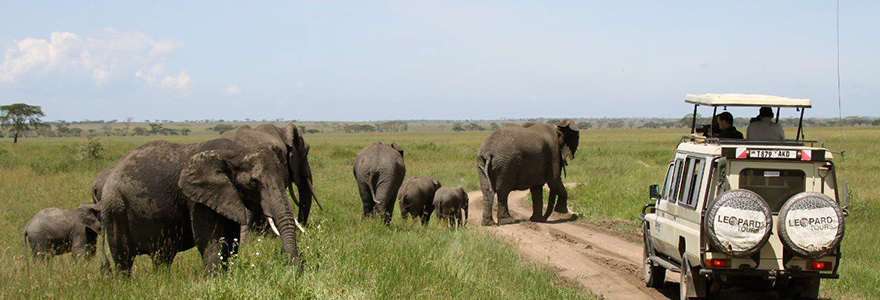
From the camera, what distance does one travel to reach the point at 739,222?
770cm

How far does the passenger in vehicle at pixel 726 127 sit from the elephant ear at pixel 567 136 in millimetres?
8409

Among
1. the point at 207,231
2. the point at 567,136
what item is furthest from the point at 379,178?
the point at 207,231

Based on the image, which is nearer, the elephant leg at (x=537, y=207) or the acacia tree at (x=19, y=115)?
the elephant leg at (x=537, y=207)

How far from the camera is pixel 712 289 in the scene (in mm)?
8781

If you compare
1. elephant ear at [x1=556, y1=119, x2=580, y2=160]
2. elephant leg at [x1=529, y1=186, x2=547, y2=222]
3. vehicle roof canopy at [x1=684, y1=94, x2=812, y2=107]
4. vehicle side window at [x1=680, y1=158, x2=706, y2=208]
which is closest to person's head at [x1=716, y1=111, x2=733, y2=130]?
vehicle roof canopy at [x1=684, y1=94, x2=812, y2=107]

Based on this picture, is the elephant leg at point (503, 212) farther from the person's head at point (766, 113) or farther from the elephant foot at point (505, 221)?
the person's head at point (766, 113)

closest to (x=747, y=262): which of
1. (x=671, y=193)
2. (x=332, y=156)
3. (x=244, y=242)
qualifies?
(x=671, y=193)

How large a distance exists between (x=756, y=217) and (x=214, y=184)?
17.9ft

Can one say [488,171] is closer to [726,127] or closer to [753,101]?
[726,127]

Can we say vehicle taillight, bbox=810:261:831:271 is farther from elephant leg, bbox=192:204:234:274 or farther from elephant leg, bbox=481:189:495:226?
elephant leg, bbox=481:189:495:226

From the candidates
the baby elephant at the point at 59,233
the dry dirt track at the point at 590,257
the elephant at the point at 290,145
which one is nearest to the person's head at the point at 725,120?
the dry dirt track at the point at 590,257

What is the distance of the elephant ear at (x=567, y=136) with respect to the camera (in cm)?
1909

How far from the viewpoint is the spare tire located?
7609mm

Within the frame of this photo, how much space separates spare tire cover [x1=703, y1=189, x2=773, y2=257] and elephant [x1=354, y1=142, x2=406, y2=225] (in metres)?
8.76
